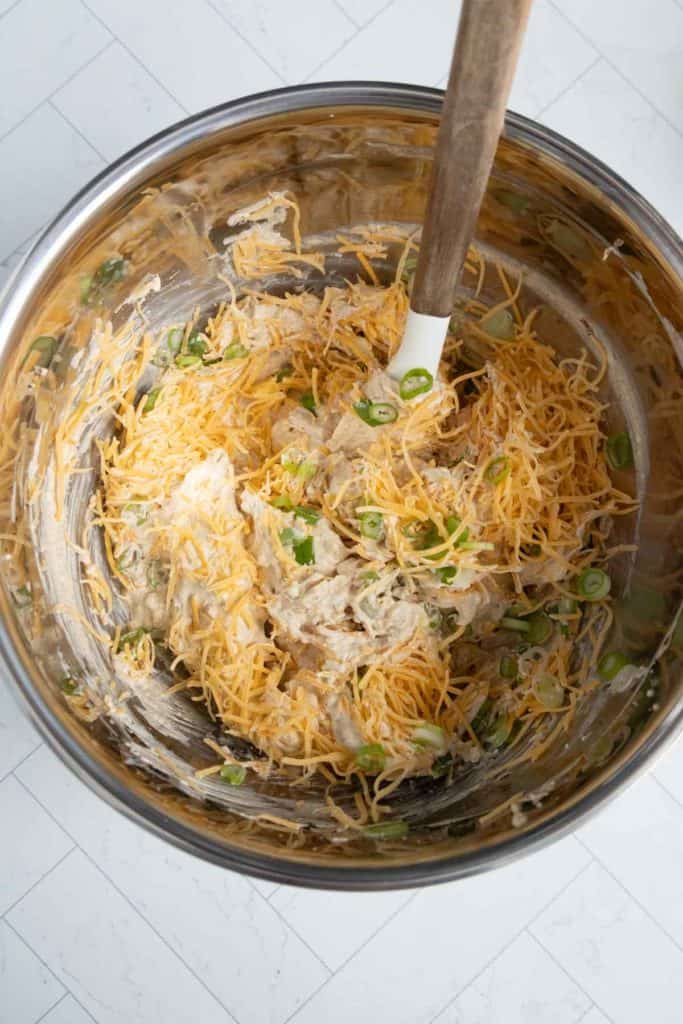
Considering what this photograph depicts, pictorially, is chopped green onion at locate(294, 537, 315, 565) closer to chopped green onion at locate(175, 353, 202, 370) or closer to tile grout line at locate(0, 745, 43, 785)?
chopped green onion at locate(175, 353, 202, 370)

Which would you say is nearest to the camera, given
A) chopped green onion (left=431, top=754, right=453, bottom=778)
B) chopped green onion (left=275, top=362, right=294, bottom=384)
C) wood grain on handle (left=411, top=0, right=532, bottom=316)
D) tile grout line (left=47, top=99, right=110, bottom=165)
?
wood grain on handle (left=411, top=0, right=532, bottom=316)

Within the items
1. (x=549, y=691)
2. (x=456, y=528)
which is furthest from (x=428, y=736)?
(x=456, y=528)

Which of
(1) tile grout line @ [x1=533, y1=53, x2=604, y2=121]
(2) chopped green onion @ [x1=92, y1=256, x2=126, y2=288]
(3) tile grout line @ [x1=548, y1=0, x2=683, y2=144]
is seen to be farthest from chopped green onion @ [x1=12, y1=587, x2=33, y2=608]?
(3) tile grout line @ [x1=548, y1=0, x2=683, y2=144]

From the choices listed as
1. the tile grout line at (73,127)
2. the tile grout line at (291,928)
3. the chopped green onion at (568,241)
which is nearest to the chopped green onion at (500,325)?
the chopped green onion at (568,241)

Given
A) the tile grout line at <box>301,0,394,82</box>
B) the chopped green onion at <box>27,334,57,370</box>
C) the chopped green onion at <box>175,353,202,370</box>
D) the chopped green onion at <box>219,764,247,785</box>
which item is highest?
the tile grout line at <box>301,0,394,82</box>

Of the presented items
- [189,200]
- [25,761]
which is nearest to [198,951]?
[25,761]

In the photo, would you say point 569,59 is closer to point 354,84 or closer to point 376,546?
point 354,84

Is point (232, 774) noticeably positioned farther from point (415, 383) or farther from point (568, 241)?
point (568, 241)
